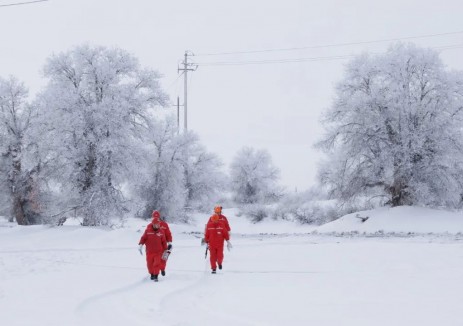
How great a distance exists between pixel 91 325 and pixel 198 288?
4.01 meters

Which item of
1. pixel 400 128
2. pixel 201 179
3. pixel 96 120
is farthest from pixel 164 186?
pixel 400 128

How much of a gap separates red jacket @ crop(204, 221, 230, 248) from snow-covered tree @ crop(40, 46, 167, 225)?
15993mm

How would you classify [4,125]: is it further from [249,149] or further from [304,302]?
[249,149]

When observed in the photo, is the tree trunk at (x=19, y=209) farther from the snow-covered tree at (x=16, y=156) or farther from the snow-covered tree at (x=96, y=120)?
the snow-covered tree at (x=96, y=120)

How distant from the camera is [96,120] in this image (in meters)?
29.9

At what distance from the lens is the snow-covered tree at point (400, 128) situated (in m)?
32.0

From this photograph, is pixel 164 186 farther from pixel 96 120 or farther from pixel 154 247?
pixel 154 247

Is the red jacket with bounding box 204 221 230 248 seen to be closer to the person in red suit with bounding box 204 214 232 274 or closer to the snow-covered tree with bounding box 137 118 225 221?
the person in red suit with bounding box 204 214 232 274

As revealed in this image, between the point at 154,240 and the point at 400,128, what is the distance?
2418cm

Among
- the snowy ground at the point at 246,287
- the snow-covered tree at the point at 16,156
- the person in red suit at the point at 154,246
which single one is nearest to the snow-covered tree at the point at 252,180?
the snow-covered tree at the point at 16,156

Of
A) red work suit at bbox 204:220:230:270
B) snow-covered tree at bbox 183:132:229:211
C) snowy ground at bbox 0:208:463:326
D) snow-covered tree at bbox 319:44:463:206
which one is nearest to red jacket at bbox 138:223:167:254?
snowy ground at bbox 0:208:463:326

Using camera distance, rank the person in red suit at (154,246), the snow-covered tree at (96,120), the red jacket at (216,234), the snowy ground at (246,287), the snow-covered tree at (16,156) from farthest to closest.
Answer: the snow-covered tree at (16,156)
the snow-covered tree at (96,120)
the red jacket at (216,234)
the person in red suit at (154,246)
the snowy ground at (246,287)

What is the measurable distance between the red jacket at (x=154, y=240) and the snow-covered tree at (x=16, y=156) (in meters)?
26.4

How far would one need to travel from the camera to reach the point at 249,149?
274ft
